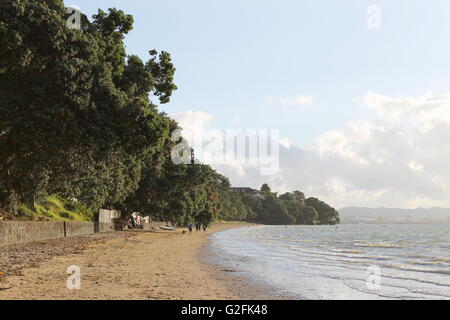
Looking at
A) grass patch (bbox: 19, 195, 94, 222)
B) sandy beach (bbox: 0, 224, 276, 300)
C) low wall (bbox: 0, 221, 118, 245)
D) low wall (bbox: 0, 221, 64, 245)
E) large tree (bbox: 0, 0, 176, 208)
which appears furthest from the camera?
grass patch (bbox: 19, 195, 94, 222)

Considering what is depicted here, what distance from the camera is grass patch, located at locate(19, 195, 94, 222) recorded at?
4397cm

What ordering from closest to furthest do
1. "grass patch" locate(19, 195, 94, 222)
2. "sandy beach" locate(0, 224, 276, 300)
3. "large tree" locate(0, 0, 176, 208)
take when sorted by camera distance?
"sandy beach" locate(0, 224, 276, 300) → "large tree" locate(0, 0, 176, 208) → "grass patch" locate(19, 195, 94, 222)

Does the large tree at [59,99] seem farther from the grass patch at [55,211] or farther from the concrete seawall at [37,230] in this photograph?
the grass patch at [55,211]

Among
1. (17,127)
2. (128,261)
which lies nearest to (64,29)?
(17,127)

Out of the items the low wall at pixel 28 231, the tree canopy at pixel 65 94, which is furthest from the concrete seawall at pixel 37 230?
the tree canopy at pixel 65 94

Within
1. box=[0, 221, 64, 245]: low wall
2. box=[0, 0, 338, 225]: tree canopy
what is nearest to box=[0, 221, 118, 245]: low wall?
box=[0, 221, 64, 245]: low wall

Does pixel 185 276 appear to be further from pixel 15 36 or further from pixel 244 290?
pixel 15 36

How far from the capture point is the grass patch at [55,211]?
144 feet

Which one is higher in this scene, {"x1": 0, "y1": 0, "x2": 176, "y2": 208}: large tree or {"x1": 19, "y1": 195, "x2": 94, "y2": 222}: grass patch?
{"x1": 0, "y1": 0, "x2": 176, "y2": 208}: large tree

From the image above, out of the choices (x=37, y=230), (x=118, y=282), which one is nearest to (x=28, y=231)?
(x=37, y=230)

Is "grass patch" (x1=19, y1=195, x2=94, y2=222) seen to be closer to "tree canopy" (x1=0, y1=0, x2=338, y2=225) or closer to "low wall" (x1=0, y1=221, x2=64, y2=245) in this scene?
"low wall" (x1=0, y1=221, x2=64, y2=245)

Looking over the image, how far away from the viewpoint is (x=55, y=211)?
172 ft

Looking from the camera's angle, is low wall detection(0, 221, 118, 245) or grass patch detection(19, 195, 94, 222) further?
grass patch detection(19, 195, 94, 222)

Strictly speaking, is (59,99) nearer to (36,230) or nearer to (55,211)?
(36,230)
